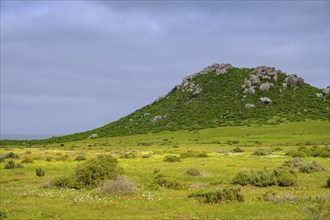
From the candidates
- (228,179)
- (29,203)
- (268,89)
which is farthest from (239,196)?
(268,89)

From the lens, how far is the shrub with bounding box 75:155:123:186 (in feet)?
89.9

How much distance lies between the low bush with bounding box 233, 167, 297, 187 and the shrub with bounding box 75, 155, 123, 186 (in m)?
8.95

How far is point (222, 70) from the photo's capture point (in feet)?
656

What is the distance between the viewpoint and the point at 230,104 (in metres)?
163

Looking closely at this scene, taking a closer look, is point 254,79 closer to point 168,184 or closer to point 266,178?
point 266,178

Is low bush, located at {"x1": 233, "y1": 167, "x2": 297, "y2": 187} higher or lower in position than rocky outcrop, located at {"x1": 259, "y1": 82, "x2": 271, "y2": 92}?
lower

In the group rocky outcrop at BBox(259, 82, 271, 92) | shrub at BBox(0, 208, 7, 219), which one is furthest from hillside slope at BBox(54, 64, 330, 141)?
shrub at BBox(0, 208, 7, 219)

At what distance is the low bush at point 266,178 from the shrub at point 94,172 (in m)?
8.95

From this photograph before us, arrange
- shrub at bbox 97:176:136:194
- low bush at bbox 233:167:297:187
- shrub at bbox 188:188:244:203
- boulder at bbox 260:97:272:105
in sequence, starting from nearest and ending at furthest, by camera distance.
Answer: shrub at bbox 188:188:244:203
shrub at bbox 97:176:136:194
low bush at bbox 233:167:297:187
boulder at bbox 260:97:272:105

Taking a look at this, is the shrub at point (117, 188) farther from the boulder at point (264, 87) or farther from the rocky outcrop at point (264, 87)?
the boulder at point (264, 87)

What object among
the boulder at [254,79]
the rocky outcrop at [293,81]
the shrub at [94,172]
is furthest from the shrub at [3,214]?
the rocky outcrop at [293,81]

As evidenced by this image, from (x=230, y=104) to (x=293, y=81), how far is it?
3420cm

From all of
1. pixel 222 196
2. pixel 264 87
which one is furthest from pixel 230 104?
pixel 222 196

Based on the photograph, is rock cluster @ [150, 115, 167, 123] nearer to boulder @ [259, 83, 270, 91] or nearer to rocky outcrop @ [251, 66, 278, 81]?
boulder @ [259, 83, 270, 91]
